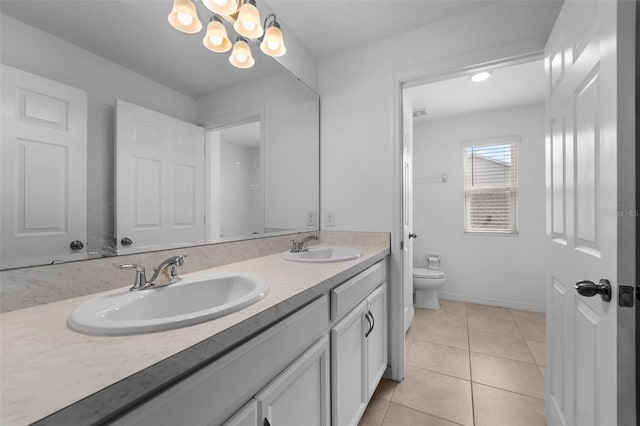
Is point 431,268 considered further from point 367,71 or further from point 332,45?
point 332,45

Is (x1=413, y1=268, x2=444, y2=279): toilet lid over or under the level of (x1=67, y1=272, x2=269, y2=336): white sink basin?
under

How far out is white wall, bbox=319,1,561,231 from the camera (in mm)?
1570

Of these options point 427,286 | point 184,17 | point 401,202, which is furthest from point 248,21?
point 427,286

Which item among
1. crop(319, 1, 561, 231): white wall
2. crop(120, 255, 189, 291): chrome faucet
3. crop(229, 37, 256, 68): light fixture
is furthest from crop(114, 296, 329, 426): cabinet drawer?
crop(229, 37, 256, 68): light fixture

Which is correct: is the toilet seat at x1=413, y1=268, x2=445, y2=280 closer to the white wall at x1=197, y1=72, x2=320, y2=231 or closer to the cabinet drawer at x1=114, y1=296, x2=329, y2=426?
the white wall at x1=197, y1=72, x2=320, y2=231

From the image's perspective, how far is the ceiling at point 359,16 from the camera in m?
1.56

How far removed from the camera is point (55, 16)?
78 centimetres

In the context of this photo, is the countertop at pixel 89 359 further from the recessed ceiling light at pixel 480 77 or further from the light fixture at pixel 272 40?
the recessed ceiling light at pixel 480 77

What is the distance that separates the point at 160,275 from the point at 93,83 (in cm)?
66

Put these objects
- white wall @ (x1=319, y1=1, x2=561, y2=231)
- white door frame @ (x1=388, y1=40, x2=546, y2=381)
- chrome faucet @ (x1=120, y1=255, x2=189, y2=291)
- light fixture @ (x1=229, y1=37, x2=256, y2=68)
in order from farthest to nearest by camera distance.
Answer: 1. white door frame @ (x1=388, y1=40, x2=546, y2=381)
2. white wall @ (x1=319, y1=1, x2=561, y2=231)
3. light fixture @ (x1=229, y1=37, x2=256, y2=68)
4. chrome faucet @ (x1=120, y1=255, x2=189, y2=291)

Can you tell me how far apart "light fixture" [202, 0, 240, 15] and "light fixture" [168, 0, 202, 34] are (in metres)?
0.08

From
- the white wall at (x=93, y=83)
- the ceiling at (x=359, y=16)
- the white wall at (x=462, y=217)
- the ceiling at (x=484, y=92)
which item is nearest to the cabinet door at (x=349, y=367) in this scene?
the white wall at (x=93, y=83)

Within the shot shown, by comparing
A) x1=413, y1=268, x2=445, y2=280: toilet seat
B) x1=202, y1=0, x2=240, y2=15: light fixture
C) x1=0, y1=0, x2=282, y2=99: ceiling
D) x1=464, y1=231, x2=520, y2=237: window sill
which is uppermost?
x1=202, y1=0, x2=240, y2=15: light fixture

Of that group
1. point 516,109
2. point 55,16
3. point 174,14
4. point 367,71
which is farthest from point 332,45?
point 516,109
